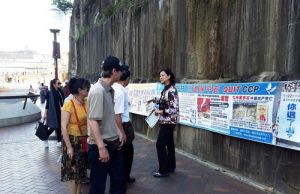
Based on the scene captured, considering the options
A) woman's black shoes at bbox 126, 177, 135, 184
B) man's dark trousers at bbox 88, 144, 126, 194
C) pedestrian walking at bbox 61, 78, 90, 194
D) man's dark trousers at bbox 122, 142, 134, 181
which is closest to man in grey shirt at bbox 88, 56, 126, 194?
man's dark trousers at bbox 88, 144, 126, 194

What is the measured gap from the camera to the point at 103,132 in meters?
3.96

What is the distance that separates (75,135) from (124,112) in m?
0.86

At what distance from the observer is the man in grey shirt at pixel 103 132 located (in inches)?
150

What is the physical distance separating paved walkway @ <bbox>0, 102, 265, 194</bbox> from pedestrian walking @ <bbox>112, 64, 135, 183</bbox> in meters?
0.50

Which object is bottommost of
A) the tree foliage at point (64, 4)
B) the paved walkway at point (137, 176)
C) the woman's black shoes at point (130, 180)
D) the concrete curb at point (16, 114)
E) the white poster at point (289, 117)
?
the paved walkway at point (137, 176)

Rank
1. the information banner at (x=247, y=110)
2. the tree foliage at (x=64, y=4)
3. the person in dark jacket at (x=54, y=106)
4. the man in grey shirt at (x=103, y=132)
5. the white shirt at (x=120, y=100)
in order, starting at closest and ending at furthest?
1. the man in grey shirt at (x=103, y=132)
2. the information banner at (x=247, y=110)
3. the white shirt at (x=120, y=100)
4. the person in dark jacket at (x=54, y=106)
5. the tree foliage at (x=64, y=4)

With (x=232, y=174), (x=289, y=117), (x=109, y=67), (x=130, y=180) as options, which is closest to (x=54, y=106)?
(x=130, y=180)

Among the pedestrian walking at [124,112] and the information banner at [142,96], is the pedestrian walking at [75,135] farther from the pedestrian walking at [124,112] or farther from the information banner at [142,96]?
the information banner at [142,96]

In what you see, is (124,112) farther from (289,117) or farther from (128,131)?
(289,117)

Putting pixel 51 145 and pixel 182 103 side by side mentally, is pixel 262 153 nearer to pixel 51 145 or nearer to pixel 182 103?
pixel 182 103

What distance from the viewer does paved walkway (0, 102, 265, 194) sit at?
5758mm

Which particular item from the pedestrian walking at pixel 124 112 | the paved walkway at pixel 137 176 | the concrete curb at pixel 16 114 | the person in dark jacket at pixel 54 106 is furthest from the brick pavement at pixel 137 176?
the concrete curb at pixel 16 114

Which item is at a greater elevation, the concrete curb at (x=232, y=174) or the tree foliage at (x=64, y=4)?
the tree foliage at (x=64, y=4)

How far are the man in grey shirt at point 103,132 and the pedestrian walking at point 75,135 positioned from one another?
0.89m
